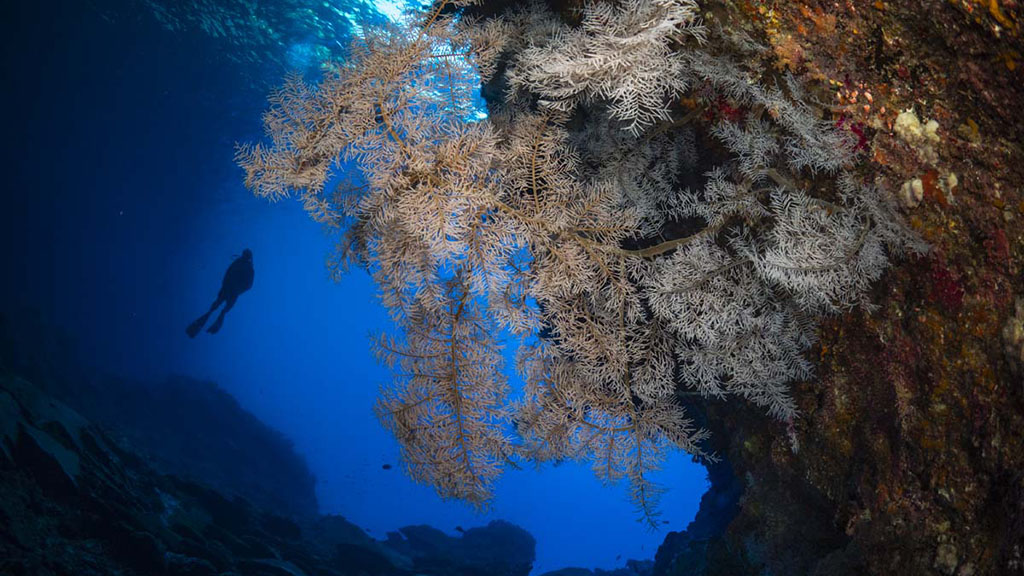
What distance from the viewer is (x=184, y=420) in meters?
26.2

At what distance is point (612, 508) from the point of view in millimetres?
110500

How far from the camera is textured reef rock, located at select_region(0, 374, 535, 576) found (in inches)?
294

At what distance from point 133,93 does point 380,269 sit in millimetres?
27491

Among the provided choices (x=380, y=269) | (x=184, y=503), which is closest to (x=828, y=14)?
(x=380, y=269)

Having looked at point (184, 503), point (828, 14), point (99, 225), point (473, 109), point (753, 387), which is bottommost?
point (184, 503)

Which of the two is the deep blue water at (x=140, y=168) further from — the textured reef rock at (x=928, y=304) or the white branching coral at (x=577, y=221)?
the textured reef rock at (x=928, y=304)

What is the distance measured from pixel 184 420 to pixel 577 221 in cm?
3154

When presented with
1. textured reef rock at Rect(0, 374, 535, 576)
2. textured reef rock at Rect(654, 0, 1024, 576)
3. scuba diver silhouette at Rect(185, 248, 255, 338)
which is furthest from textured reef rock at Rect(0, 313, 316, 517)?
textured reef rock at Rect(654, 0, 1024, 576)

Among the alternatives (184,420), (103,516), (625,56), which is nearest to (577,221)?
(625,56)

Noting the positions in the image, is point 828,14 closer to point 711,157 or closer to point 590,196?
point 711,157

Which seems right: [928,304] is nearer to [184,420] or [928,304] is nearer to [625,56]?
[625,56]

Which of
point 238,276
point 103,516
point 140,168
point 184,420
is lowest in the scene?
point 103,516

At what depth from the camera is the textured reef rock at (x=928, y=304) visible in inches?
72.8

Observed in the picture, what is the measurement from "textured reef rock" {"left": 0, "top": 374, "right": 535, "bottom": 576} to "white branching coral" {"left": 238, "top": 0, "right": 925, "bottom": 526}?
26.2ft
